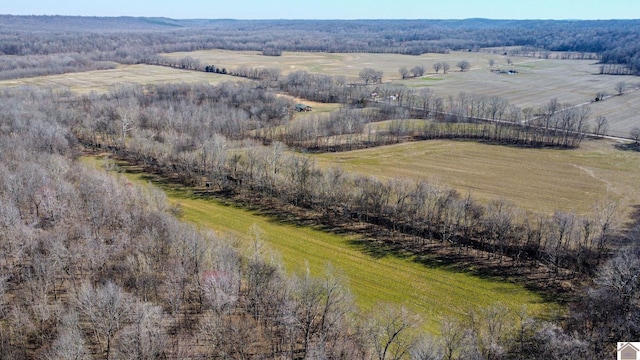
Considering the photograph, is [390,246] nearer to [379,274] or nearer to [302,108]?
[379,274]

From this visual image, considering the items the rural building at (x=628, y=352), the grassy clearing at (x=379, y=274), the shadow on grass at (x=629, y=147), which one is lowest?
the grassy clearing at (x=379, y=274)

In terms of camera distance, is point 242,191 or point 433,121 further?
point 433,121

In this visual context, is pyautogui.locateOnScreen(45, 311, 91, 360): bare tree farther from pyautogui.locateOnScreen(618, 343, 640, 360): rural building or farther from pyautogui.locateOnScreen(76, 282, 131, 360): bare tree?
pyautogui.locateOnScreen(618, 343, 640, 360): rural building

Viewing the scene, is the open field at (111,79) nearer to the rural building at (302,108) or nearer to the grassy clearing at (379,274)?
the rural building at (302,108)

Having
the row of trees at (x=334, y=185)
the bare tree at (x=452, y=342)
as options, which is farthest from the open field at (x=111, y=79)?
the bare tree at (x=452, y=342)

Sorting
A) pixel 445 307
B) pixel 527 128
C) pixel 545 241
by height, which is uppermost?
pixel 527 128

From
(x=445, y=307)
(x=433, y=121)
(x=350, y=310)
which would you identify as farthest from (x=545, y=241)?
(x=433, y=121)

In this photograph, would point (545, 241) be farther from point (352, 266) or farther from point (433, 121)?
point (433, 121)

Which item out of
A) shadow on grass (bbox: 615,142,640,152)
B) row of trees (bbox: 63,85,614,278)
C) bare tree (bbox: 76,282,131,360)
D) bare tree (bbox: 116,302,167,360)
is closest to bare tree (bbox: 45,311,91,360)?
bare tree (bbox: 76,282,131,360)
